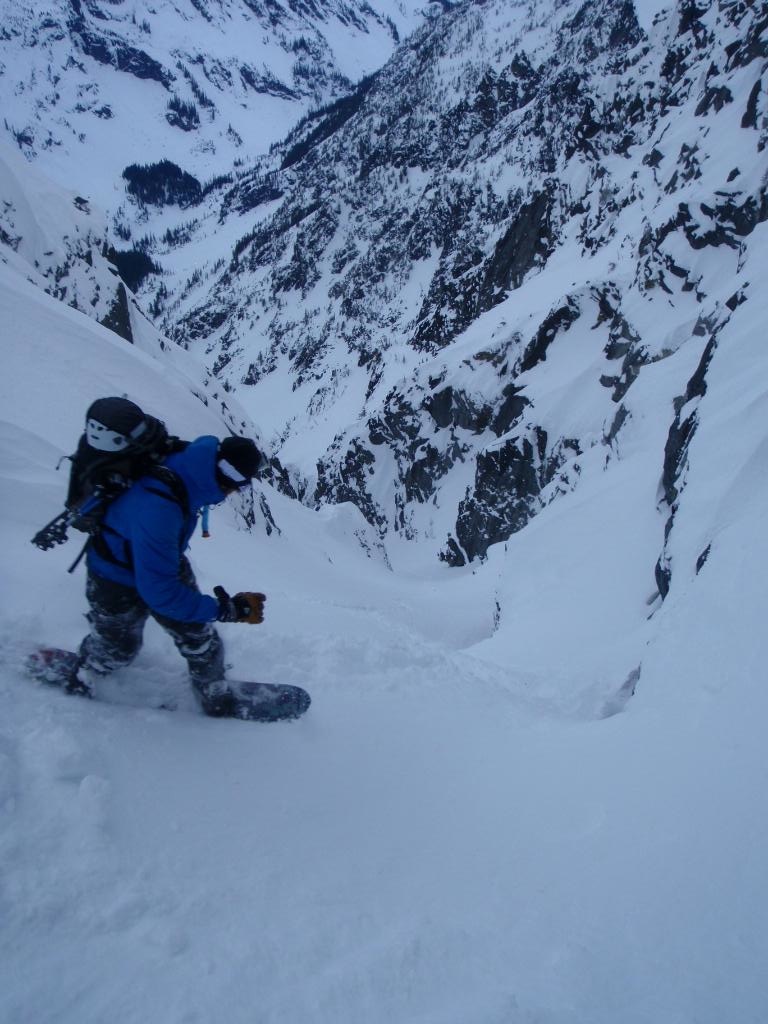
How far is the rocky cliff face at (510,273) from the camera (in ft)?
52.5

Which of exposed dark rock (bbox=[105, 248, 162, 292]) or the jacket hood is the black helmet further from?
exposed dark rock (bbox=[105, 248, 162, 292])

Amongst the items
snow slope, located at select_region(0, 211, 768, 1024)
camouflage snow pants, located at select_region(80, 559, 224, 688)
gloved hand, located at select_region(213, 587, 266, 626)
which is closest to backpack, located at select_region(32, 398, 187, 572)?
camouflage snow pants, located at select_region(80, 559, 224, 688)

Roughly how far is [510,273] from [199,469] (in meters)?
33.4

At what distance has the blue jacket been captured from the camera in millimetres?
2607

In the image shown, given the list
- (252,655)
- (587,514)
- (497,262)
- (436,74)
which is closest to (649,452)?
(587,514)

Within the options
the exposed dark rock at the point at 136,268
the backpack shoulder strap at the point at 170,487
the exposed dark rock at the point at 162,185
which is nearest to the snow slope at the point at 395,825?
the backpack shoulder strap at the point at 170,487

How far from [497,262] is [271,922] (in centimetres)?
3624

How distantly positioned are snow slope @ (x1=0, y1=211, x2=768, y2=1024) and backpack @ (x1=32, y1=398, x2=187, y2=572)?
0.94m

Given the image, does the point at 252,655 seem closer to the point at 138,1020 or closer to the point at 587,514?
the point at 138,1020

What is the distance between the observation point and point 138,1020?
1.42 metres

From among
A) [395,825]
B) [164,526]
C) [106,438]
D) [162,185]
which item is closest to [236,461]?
[164,526]

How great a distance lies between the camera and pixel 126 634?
309 centimetres

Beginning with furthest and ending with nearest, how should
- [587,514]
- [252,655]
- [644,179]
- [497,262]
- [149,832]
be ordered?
1. [497,262]
2. [644,179]
3. [587,514]
4. [252,655]
5. [149,832]

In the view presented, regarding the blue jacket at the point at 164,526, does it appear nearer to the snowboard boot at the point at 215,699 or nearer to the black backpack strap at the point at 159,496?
the black backpack strap at the point at 159,496
